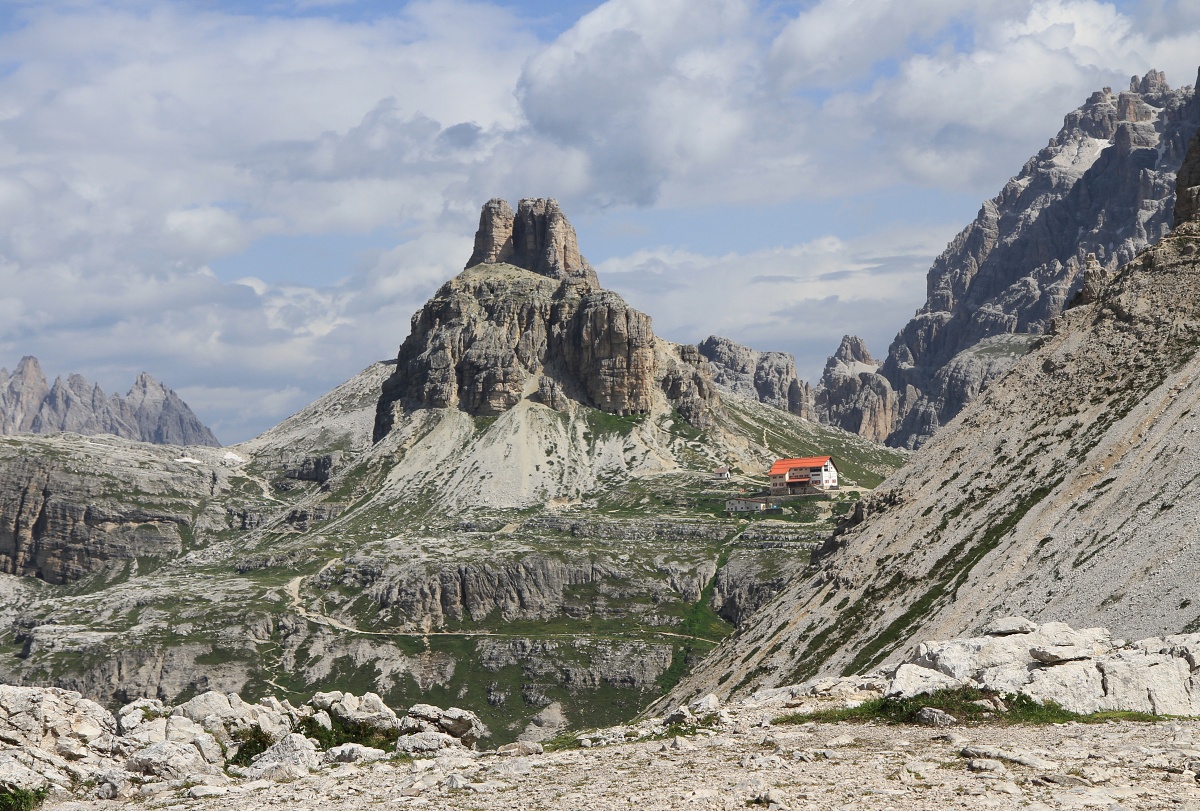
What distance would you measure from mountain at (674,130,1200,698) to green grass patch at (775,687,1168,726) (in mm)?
20975

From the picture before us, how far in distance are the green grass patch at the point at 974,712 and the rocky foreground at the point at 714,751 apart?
0.28 metres

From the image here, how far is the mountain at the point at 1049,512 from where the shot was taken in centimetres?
7549

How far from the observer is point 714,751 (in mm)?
38469

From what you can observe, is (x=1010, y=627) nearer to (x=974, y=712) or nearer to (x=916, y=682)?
(x=916, y=682)

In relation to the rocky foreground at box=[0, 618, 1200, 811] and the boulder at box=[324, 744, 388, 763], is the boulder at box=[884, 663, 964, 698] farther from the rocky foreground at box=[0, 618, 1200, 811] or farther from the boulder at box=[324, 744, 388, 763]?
the boulder at box=[324, 744, 388, 763]

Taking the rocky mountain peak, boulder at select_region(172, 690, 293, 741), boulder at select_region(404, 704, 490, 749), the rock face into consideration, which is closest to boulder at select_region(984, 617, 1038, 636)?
the rock face

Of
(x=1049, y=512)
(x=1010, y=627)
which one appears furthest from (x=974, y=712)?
(x=1049, y=512)

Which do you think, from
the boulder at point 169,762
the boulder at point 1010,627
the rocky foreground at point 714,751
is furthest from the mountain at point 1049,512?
the boulder at point 169,762

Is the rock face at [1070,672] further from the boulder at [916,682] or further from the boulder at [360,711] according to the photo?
the boulder at [360,711]

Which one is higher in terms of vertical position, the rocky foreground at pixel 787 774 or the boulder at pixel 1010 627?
the boulder at pixel 1010 627

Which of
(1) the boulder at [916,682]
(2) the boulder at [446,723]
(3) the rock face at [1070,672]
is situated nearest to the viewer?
(3) the rock face at [1070,672]

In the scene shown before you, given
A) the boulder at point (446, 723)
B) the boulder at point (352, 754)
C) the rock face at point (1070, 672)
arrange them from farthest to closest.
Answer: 1. the boulder at point (446, 723)
2. the boulder at point (352, 754)
3. the rock face at point (1070, 672)

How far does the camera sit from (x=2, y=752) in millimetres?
42062

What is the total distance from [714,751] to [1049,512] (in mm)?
59565
